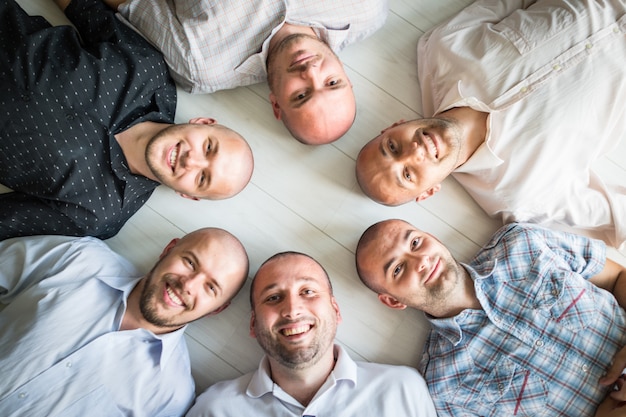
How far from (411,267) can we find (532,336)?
51 cm

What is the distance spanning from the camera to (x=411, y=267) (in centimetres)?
164

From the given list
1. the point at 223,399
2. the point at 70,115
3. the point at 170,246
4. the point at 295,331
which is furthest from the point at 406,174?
the point at 70,115

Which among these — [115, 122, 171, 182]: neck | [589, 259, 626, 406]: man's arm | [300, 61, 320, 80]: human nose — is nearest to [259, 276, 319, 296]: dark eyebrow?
[115, 122, 171, 182]: neck

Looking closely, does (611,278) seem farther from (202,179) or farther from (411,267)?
(202,179)

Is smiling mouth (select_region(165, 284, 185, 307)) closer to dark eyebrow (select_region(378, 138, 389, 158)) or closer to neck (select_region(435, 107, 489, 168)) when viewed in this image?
dark eyebrow (select_region(378, 138, 389, 158))

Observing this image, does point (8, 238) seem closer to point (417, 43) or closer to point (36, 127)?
point (36, 127)

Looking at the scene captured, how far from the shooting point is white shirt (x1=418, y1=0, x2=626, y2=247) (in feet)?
5.49

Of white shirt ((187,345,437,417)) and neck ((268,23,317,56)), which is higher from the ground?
neck ((268,23,317,56))

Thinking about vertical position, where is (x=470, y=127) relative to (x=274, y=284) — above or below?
above

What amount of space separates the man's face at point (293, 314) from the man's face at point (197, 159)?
1.22 feet

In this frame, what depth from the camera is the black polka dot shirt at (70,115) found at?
1.60 meters

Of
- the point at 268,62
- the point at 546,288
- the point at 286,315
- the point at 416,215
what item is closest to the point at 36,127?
the point at 268,62

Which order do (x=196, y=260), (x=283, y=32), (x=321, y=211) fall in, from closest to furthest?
1. (x=196, y=260)
2. (x=283, y=32)
3. (x=321, y=211)

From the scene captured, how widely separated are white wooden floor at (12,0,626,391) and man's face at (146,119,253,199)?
0.61 ft
